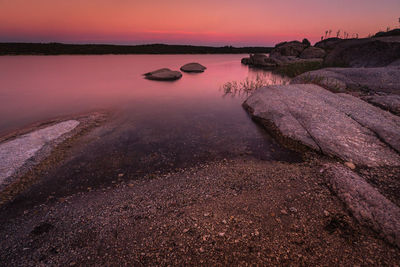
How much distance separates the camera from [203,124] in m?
10.5

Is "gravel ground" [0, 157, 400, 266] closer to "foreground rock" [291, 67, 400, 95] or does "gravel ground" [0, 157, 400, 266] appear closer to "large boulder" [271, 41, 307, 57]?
"foreground rock" [291, 67, 400, 95]

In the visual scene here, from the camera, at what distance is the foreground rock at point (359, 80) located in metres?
13.8

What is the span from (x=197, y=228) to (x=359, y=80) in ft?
61.7

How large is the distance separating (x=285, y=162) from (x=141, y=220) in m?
5.02

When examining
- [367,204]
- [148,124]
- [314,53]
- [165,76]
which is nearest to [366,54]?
[165,76]

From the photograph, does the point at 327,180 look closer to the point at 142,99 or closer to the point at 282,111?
the point at 282,111

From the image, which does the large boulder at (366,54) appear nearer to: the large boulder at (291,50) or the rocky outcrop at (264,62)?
the rocky outcrop at (264,62)

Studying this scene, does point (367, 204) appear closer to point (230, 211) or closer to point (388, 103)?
point (230, 211)

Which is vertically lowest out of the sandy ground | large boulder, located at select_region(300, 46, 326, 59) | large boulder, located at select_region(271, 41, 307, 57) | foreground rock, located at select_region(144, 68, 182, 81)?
the sandy ground

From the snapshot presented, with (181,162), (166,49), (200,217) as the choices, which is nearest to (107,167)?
(181,162)

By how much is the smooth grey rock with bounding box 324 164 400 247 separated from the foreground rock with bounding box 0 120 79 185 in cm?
897

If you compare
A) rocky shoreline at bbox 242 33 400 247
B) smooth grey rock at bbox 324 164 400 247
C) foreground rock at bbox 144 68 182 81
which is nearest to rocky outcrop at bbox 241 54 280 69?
foreground rock at bbox 144 68 182 81

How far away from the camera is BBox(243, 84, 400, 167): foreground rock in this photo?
6.11 meters

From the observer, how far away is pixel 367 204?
13.0 ft
